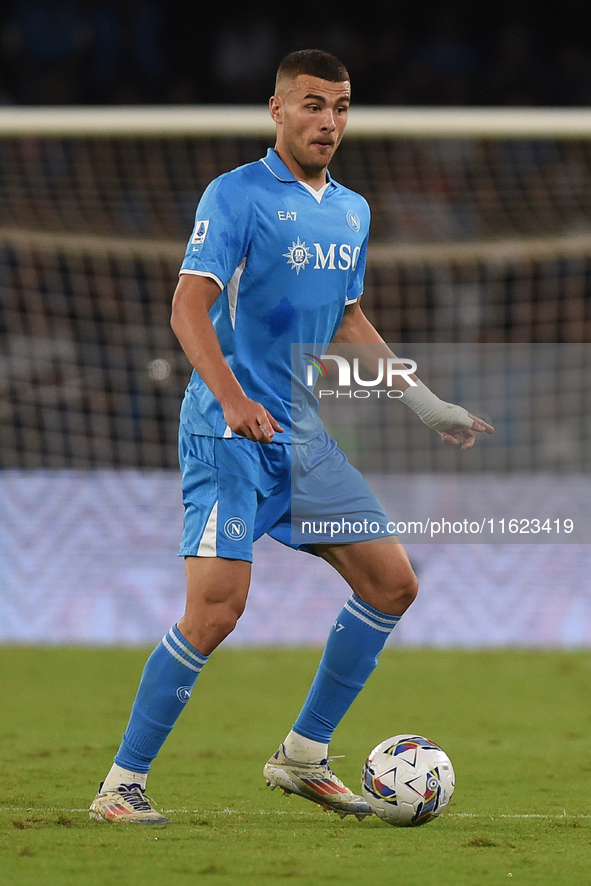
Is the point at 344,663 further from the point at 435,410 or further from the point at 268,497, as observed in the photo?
the point at 435,410

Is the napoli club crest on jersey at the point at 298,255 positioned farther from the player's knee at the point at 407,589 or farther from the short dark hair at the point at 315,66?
the player's knee at the point at 407,589

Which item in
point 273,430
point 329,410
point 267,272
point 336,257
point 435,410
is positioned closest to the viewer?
point 273,430

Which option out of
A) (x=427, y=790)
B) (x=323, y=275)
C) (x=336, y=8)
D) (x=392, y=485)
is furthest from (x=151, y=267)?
(x=336, y=8)

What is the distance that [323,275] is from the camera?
3.81 m

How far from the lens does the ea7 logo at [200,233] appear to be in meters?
3.60

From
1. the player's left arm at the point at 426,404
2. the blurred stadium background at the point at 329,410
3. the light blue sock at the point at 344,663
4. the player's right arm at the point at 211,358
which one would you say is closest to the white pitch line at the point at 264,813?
the light blue sock at the point at 344,663

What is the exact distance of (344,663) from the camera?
391 cm

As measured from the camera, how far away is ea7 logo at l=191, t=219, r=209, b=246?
3604 millimetres

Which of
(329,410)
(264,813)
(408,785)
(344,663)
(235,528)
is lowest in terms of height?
(264,813)

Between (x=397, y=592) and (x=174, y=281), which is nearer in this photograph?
(x=397, y=592)

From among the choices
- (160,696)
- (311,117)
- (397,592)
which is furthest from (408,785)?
(311,117)

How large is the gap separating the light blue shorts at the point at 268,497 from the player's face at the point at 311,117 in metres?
0.88

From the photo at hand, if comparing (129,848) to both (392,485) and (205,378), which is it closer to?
(205,378)

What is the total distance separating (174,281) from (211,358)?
242 inches
